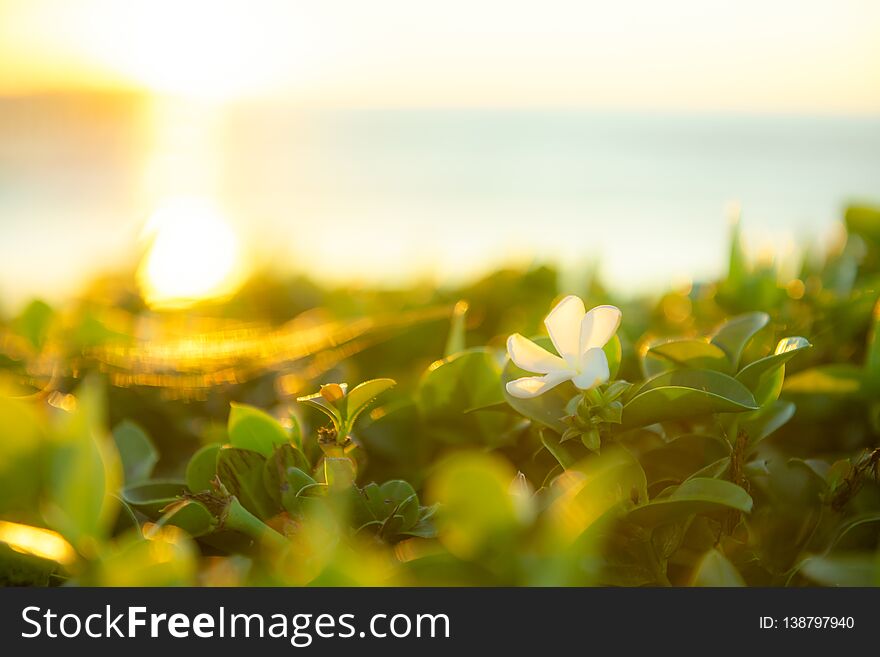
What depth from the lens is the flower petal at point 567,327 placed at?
500 mm

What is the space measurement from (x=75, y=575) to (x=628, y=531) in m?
0.31

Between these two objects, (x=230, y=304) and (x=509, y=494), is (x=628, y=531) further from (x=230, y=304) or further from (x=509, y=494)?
(x=230, y=304)

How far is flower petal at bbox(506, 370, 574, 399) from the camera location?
1.61ft

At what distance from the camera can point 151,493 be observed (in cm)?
58

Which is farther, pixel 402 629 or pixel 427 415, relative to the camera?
pixel 427 415

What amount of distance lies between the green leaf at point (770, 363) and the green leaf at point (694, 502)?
0.11 meters

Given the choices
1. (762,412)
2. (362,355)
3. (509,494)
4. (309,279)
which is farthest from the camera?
(309,279)

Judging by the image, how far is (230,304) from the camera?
54.0 inches

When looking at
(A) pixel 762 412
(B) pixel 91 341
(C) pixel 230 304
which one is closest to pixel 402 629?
(A) pixel 762 412

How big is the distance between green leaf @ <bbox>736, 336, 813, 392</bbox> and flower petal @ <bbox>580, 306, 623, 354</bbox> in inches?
4.5

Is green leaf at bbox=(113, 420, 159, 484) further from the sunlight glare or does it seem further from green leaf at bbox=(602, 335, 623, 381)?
the sunlight glare

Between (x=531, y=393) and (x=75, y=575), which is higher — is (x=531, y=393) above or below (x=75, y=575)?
above

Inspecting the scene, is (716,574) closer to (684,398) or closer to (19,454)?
(684,398)

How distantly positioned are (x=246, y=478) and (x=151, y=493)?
0.09 meters
